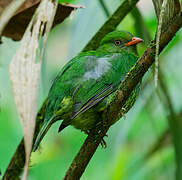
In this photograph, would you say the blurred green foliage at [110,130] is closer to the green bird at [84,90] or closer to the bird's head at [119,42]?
the green bird at [84,90]

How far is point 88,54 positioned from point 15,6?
66.8 inches

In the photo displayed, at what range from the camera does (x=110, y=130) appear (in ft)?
11.9

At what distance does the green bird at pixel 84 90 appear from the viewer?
95.7 inches

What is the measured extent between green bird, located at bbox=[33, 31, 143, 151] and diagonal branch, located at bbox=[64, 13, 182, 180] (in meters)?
0.48

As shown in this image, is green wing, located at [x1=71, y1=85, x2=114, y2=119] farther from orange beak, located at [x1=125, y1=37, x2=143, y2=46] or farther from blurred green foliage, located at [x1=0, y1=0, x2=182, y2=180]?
orange beak, located at [x1=125, y1=37, x2=143, y2=46]

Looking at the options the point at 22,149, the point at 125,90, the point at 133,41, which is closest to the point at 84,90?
the point at 22,149

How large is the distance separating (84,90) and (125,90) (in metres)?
1.04

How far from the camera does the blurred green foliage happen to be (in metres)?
2.63

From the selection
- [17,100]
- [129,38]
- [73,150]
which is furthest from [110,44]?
[17,100]

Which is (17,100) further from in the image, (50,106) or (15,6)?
(50,106)

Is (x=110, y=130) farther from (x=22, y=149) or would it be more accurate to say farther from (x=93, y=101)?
(x=22, y=149)

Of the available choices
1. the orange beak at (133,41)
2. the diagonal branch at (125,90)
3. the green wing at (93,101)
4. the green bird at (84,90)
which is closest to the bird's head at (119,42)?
the orange beak at (133,41)

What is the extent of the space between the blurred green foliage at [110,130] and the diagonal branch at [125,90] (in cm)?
56

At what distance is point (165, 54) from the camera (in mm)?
3268
